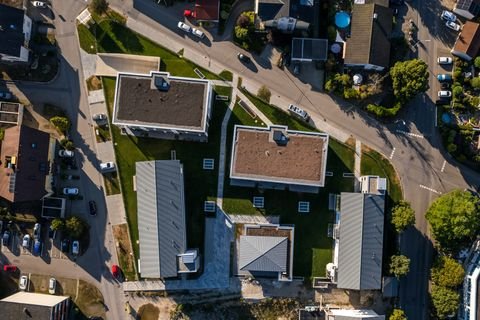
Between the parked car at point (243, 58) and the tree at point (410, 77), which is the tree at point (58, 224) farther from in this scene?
the tree at point (410, 77)

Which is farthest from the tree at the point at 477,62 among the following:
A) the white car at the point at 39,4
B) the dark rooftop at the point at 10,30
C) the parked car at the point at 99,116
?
the dark rooftop at the point at 10,30

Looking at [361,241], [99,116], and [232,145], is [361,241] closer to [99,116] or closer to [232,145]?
[232,145]

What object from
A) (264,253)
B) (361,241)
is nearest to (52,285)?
(264,253)

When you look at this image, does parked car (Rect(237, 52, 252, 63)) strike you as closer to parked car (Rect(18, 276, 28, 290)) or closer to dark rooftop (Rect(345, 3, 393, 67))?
dark rooftop (Rect(345, 3, 393, 67))

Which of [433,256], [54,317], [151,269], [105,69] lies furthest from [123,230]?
[433,256]

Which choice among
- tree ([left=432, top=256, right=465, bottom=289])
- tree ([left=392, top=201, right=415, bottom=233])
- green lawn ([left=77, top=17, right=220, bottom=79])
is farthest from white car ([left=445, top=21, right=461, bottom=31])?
green lawn ([left=77, top=17, right=220, bottom=79])
